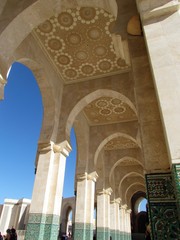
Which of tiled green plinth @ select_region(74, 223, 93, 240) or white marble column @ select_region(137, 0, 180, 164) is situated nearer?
white marble column @ select_region(137, 0, 180, 164)

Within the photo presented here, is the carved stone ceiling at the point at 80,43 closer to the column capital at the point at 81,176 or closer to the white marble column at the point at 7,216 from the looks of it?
the column capital at the point at 81,176

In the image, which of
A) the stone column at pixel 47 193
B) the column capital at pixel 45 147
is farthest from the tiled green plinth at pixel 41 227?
the column capital at pixel 45 147

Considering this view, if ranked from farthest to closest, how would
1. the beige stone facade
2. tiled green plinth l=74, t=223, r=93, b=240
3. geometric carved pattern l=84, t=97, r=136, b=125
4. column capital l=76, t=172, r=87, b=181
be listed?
geometric carved pattern l=84, t=97, r=136, b=125 → column capital l=76, t=172, r=87, b=181 → tiled green plinth l=74, t=223, r=93, b=240 → the beige stone facade

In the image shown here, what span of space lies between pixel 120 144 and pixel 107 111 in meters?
3.11

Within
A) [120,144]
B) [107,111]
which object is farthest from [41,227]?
[120,144]

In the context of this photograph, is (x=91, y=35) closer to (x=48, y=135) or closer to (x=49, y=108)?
(x=49, y=108)

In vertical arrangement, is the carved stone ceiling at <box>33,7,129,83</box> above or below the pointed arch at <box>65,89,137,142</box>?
above

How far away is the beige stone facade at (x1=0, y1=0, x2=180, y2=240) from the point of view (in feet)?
5.91

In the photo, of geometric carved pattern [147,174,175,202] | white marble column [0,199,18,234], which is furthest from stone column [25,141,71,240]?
white marble column [0,199,18,234]

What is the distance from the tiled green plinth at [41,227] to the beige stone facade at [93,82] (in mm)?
22

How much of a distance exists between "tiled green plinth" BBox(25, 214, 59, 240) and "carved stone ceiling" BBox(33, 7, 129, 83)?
4413 millimetres

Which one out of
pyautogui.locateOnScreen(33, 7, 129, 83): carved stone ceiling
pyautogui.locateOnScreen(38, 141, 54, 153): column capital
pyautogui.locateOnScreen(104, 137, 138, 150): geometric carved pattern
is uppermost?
pyautogui.locateOnScreen(33, 7, 129, 83): carved stone ceiling

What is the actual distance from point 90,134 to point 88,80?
3.00 metres

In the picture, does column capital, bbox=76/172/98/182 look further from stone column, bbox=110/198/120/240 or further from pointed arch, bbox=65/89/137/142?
stone column, bbox=110/198/120/240
